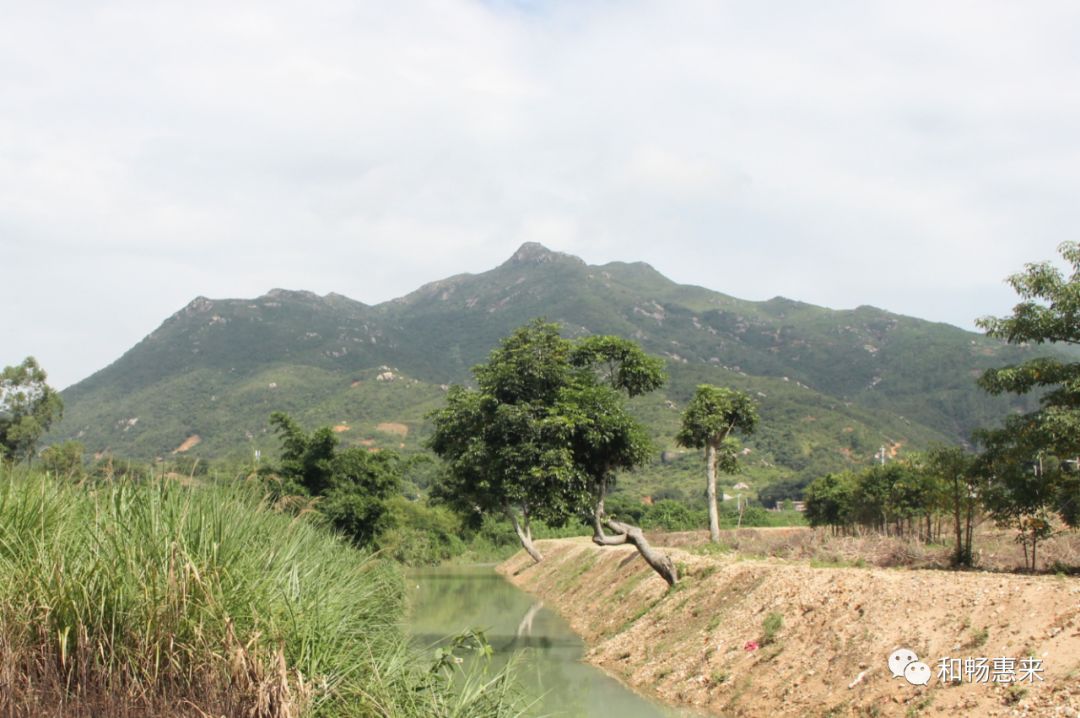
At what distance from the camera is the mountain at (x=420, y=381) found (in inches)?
4021

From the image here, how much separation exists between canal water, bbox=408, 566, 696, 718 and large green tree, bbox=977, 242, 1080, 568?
8407 mm

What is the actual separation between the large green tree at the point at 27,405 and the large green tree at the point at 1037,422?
1987 inches

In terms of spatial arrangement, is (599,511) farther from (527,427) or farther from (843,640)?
(843,640)

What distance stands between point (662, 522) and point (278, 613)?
60.7m

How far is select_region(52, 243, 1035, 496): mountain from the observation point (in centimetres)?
10212

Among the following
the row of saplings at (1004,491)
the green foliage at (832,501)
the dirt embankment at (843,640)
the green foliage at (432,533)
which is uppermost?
the row of saplings at (1004,491)

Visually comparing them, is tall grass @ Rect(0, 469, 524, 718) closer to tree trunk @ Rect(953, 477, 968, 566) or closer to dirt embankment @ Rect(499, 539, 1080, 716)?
dirt embankment @ Rect(499, 539, 1080, 716)

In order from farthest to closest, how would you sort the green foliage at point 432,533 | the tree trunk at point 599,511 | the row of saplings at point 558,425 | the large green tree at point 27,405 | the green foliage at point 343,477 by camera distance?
1. the green foliage at point 432,533
2. the large green tree at point 27,405
3. the green foliage at point 343,477
4. the tree trunk at point 599,511
5. the row of saplings at point 558,425

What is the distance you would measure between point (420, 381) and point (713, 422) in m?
111

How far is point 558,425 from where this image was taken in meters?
18.5

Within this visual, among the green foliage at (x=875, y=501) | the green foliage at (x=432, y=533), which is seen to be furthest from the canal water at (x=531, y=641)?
the green foliage at (x=432, y=533)

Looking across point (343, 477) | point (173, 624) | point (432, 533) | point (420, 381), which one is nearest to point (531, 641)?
point (343, 477)

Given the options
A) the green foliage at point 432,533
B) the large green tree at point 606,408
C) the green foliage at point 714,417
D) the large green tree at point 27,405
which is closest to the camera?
the large green tree at point 606,408

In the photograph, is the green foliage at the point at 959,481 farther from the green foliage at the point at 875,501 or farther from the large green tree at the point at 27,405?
the large green tree at the point at 27,405
